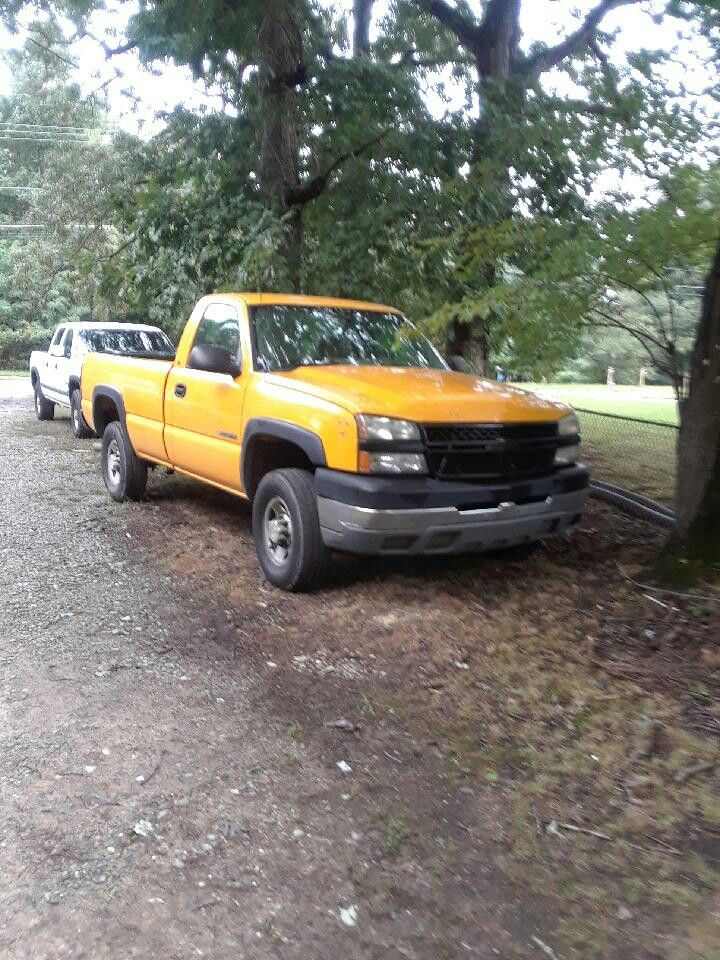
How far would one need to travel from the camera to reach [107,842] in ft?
9.82

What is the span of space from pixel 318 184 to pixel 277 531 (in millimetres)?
6506

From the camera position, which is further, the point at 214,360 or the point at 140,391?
the point at 140,391

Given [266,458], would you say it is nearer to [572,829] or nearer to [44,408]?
[572,829]

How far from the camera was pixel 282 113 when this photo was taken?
420 inches

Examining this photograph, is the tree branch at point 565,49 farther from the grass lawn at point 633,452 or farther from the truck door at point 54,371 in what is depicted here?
the truck door at point 54,371

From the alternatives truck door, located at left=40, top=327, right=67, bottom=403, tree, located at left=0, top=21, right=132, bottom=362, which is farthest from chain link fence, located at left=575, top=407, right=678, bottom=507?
truck door, located at left=40, top=327, right=67, bottom=403

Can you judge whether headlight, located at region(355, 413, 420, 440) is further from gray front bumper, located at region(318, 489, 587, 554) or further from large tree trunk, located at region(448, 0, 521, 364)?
large tree trunk, located at region(448, 0, 521, 364)

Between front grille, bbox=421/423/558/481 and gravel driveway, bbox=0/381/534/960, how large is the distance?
4.00 ft

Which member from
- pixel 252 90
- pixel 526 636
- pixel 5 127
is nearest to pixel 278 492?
pixel 526 636

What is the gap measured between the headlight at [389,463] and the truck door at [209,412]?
4.76 ft

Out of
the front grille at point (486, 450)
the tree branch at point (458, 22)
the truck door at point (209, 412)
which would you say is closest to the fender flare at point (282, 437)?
the truck door at point (209, 412)

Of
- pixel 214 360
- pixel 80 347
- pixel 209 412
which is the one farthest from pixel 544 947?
pixel 80 347

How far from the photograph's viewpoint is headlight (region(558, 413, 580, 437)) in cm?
592

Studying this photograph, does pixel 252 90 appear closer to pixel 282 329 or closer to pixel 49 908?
pixel 282 329
